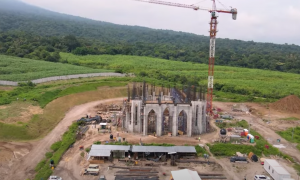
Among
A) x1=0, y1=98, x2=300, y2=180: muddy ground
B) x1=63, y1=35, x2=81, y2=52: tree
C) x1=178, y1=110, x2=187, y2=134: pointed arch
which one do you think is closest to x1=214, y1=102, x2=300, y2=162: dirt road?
x1=0, y1=98, x2=300, y2=180: muddy ground

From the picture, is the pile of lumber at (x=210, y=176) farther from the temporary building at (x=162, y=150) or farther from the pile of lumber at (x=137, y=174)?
the pile of lumber at (x=137, y=174)

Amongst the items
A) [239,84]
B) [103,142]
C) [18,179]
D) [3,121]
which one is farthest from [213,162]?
[239,84]

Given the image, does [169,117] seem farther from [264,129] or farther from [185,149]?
[264,129]

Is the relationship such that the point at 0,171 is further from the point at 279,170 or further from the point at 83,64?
the point at 83,64

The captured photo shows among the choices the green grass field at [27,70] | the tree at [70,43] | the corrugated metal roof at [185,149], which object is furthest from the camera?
the tree at [70,43]

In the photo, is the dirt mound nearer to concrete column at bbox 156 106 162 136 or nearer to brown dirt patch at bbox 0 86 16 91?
concrete column at bbox 156 106 162 136

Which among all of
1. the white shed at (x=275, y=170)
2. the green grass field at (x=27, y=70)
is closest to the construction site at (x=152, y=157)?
the white shed at (x=275, y=170)
